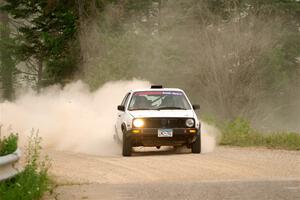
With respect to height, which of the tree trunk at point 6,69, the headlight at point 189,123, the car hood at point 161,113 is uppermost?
the tree trunk at point 6,69

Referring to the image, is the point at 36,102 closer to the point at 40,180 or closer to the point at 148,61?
the point at 148,61

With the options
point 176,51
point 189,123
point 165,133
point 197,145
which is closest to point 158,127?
point 165,133

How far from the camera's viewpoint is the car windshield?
19.5m

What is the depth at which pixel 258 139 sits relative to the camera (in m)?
22.1

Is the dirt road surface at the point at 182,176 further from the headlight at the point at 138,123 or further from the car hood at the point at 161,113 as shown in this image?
the headlight at the point at 138,123

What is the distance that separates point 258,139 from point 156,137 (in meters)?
4.75

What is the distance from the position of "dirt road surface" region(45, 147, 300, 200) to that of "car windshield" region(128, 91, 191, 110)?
1773mm

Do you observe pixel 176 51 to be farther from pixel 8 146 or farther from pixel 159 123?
pixel 8 146

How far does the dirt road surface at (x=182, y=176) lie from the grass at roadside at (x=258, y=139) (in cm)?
231

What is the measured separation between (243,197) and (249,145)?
448 inches

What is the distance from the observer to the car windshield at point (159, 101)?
63.8 feet

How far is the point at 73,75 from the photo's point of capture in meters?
42.3

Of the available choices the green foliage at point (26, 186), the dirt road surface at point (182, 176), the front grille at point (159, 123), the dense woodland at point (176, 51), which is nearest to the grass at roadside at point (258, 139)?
the dirt road surface at point (182, 176)

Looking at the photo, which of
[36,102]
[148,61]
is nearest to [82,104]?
[36,102]
